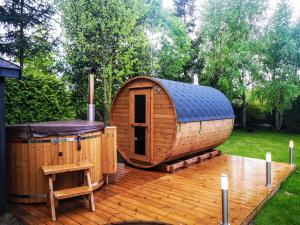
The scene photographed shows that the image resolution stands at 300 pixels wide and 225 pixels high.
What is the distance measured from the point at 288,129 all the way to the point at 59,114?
52.1ft

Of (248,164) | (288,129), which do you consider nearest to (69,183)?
(248,164)

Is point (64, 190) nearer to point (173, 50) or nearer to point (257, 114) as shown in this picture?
point (173, 50)

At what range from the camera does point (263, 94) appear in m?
18.2

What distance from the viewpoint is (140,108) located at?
26.7 feet

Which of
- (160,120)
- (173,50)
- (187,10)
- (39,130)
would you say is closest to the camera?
(39,130)

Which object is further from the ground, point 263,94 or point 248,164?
point 263,94

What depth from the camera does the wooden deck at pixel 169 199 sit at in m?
4.54

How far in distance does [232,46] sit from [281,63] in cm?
355

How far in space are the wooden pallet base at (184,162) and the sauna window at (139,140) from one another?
79 cm

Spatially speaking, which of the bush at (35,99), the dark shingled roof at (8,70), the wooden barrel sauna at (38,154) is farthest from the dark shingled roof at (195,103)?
the dark shingled roof at (8,70)

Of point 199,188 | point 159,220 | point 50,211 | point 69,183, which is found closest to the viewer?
point 159,220

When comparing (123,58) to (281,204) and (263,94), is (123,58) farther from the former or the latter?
(263,94)

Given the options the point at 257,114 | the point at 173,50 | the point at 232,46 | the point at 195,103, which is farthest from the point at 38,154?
the point at 257,114

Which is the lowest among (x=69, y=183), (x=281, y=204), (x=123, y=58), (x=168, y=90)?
(x=281, y=204)
